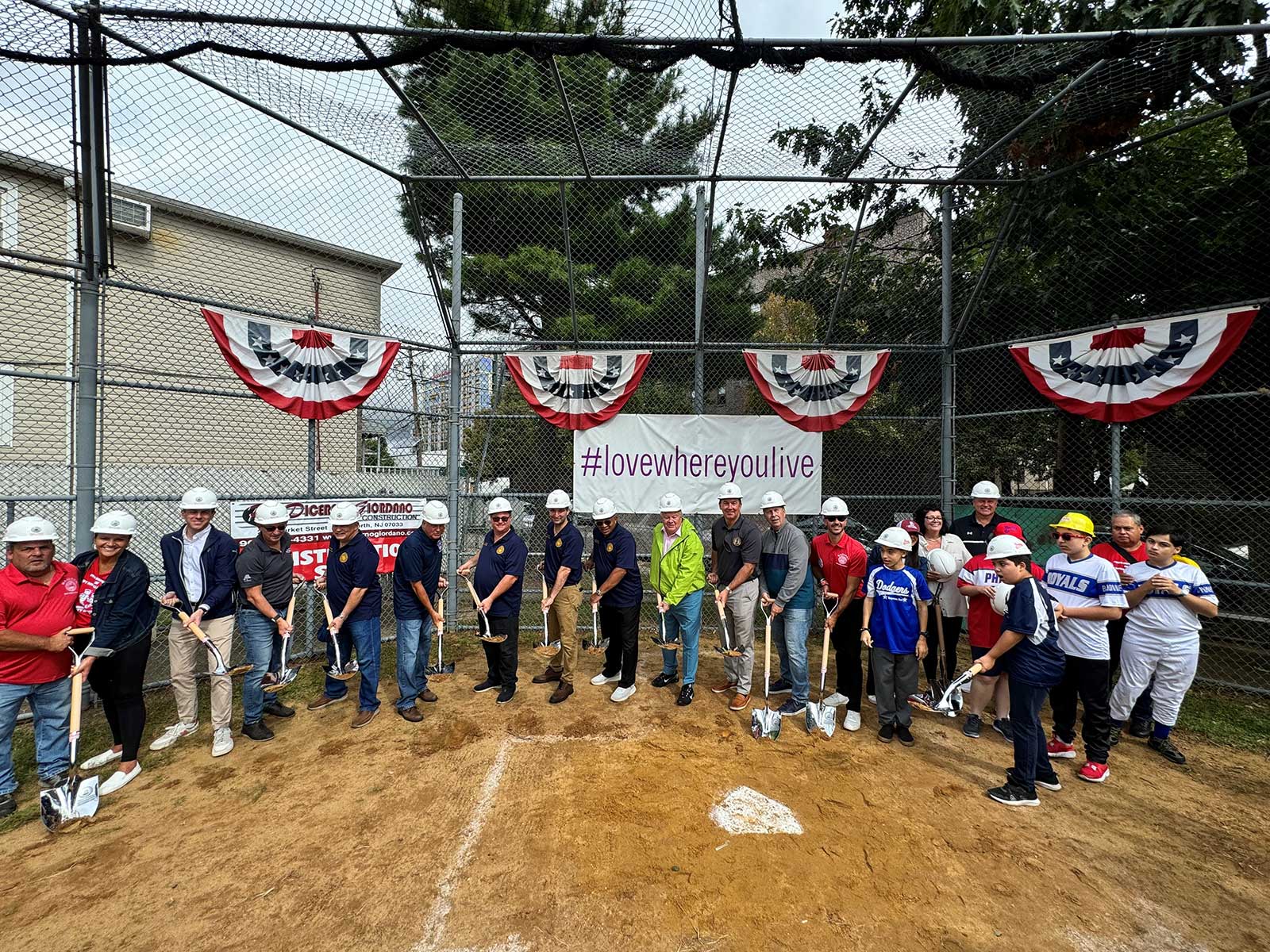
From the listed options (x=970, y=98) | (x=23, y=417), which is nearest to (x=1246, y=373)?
(x=970, y=98)

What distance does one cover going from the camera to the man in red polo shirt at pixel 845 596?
205 inches

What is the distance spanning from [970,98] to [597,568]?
6.48 metres

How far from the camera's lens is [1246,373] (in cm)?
647

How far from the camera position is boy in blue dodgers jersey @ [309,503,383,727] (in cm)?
516

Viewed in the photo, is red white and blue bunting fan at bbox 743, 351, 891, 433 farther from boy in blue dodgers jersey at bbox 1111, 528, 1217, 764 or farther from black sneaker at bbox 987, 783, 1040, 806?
black sneaker at bbox 987, 783, 1040, 806

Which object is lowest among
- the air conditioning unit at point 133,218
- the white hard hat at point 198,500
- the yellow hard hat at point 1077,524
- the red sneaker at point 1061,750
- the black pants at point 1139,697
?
the red sneaker at point 1061,750

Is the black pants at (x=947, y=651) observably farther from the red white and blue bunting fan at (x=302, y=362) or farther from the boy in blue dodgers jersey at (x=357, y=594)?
the red white and blue bunting fan at (x=302, y=362)

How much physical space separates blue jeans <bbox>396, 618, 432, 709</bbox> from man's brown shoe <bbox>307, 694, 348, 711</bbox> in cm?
73

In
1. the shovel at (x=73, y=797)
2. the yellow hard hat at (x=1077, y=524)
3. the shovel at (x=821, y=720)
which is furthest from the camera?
the shovel at (x=821, y=720)

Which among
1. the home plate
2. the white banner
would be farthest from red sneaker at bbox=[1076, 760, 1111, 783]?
the white banner

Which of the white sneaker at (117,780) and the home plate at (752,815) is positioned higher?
the white sneaker at (117,780)

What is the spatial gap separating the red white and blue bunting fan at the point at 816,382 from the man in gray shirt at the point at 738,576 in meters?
2.42

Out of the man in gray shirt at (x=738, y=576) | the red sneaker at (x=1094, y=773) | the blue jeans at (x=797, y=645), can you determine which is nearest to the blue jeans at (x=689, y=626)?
the man in gray shirt at (x=738, y=576)

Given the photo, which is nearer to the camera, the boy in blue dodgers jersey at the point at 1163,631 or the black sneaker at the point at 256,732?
the boy in blue dodgers jersey at the point at 1163,631
